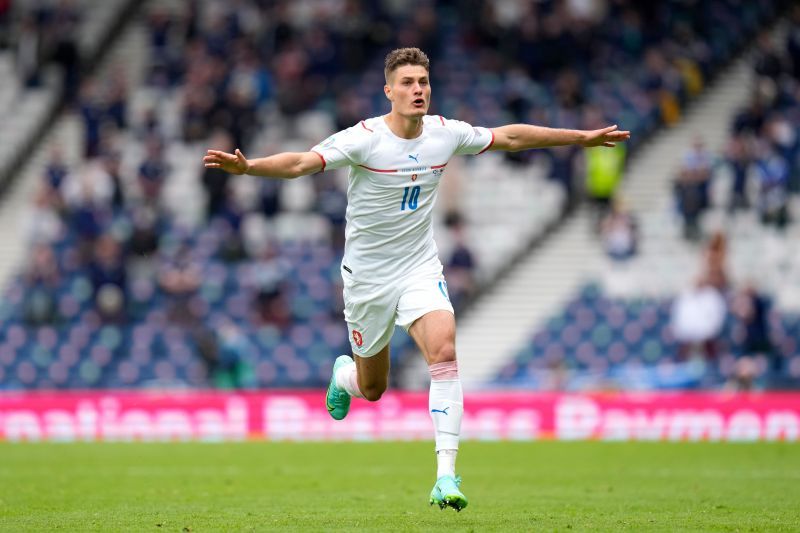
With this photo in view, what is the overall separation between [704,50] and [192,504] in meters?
21.1

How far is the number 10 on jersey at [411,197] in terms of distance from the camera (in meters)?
10.1

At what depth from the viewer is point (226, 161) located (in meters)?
8.96

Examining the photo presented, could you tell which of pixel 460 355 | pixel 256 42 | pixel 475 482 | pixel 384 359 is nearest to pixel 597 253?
pixel 460 355

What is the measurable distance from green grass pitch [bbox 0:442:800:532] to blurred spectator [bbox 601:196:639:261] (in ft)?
19.7

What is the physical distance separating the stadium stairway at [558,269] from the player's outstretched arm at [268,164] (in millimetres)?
15402

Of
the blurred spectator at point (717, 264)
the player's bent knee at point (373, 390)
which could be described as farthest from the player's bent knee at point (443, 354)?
the blurred spectator at point (717, 264)

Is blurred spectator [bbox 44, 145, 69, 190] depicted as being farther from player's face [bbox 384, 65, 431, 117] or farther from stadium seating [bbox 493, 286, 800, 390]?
player's face [bbox 384, 65, 431, 117]

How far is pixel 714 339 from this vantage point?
23500 millimetres

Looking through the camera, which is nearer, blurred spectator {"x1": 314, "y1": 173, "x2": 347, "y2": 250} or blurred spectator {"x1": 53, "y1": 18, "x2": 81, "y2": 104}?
blurred spectator {"x1": 314, "y1": 173, "x2": 347, "y2": 250}

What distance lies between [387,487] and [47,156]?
19322 mm

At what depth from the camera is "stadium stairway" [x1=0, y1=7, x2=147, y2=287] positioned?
28.5 meters

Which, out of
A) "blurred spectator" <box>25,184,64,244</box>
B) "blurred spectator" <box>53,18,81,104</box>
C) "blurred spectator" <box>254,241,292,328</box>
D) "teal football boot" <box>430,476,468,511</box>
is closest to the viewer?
"teal football boot" <box>430,476,468,511</box>

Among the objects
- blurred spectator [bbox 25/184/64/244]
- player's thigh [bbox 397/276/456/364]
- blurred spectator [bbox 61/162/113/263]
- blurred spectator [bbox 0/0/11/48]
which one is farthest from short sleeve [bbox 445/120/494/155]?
blurred spectator [bbox 0/0/11/48]

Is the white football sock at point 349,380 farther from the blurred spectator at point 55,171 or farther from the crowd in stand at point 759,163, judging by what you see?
the blurred spectator at point 55,171
